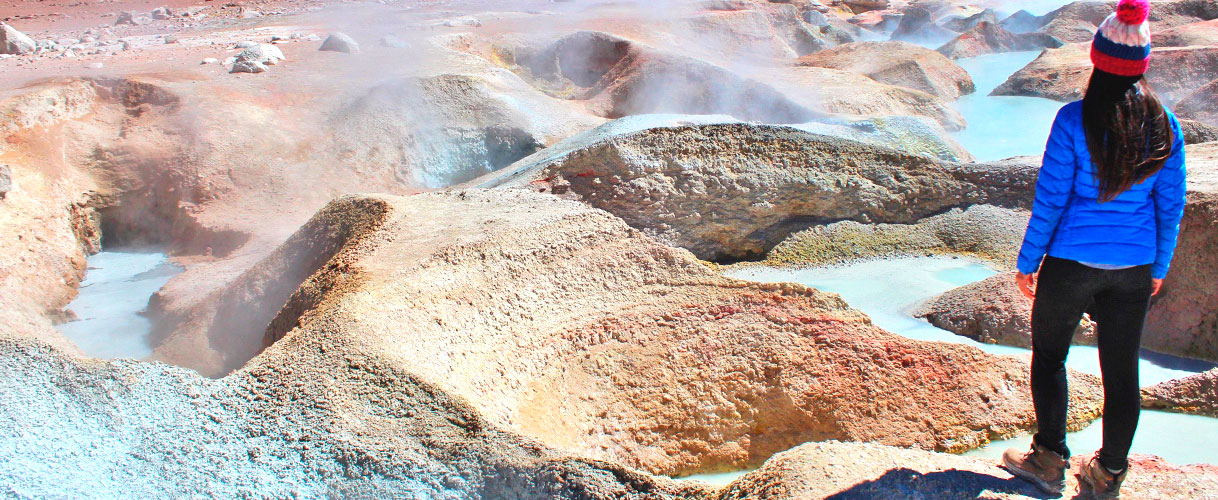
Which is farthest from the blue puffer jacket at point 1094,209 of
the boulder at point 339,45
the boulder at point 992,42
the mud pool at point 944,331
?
the boulder at point 992,42

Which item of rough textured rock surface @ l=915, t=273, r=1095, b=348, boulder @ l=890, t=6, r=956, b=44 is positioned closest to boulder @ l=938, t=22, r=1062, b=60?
boulder @ l=890, t=6, r=956, b=44

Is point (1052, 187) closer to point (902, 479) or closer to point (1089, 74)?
point (902, 479)

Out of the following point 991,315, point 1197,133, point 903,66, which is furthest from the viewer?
point 903,66

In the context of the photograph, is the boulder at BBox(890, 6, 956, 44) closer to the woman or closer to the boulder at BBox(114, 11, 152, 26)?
the boulder at BBox(114, 11, 152, 26)

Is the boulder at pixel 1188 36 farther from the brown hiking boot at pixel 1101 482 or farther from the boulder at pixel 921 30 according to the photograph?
the brown hiking boot at pixel 1101 482

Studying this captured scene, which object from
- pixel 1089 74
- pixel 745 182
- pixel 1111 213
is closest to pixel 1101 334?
A: pixel 1111 213
